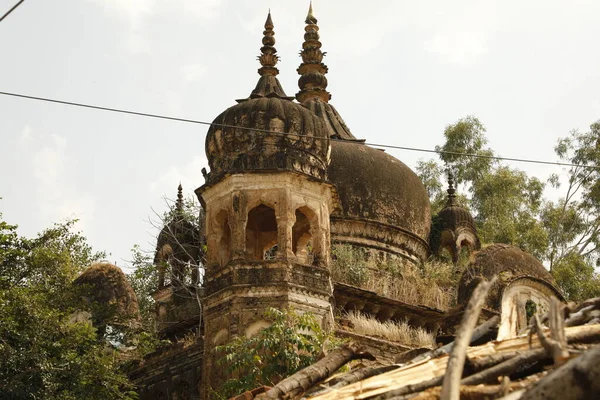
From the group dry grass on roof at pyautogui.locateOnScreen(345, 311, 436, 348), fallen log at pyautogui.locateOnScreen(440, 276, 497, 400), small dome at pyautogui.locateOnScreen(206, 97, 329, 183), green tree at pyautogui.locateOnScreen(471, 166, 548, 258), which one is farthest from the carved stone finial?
fallen log at pyautogui.locateOnScreen(440, 276, 497, 400)

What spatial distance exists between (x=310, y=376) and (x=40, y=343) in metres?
7.76

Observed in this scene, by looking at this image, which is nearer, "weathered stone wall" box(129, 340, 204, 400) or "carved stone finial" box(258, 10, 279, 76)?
"weathered stone wall" box(129, 340, 204, 400)

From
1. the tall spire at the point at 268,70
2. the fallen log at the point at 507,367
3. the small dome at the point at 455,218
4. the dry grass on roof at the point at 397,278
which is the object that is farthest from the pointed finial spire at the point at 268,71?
the fallen log at the point at 507,367

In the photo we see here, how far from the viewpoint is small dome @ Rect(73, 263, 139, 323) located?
17.1 meters

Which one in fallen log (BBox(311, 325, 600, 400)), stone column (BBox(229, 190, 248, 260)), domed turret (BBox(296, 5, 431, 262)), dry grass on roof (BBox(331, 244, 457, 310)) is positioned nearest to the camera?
fallen log (BBox(311, 325, 600, 400))

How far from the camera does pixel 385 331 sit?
15938mm

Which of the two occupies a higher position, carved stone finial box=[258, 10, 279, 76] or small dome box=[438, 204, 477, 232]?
carved stone finial box=[258, 10, 279, 76]

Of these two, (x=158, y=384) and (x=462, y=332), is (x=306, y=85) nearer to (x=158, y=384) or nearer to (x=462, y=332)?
(x=158, y=384)

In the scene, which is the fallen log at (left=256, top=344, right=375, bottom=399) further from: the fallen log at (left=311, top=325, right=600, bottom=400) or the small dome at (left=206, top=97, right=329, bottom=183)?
the small dome at (left=206, top=97, right=329, bottom=183)

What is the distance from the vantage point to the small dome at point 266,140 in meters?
15.1

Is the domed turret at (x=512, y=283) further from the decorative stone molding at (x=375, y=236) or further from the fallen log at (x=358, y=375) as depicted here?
the fallen log at (x=358, y=375)

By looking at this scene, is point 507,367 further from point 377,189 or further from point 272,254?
point 377,189

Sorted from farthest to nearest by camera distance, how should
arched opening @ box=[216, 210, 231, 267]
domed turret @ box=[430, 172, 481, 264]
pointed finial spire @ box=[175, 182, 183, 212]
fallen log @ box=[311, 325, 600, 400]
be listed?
1. domed turret @ box=[430, 172, 481, 264]
2. pointed finial spire @ box=[175, 182, 183, 212]
3. arched opening @ box=[216, 210, 231, 267]
4. fallen log @ box=[311, 325, 600, 400]

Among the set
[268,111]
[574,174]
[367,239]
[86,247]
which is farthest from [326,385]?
[574,174]
